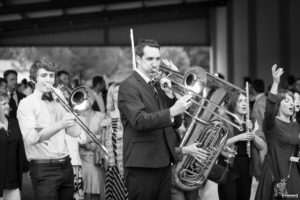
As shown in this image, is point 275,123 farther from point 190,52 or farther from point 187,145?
point 190,52

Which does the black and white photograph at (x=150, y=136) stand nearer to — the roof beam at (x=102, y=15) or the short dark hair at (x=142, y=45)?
the short dark hair at (x=142, y=45)

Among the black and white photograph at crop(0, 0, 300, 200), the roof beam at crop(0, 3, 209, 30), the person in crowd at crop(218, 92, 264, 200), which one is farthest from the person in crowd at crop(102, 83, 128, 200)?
the roof beam at crop(0, 3, 209, 30)

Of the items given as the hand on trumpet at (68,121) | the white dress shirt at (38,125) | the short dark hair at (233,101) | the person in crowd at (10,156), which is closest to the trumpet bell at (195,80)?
the hand on trumpet at (68,121)

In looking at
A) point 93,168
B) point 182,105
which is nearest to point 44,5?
point 93,168

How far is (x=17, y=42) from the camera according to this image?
28.5 meters

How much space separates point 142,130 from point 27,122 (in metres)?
1.32

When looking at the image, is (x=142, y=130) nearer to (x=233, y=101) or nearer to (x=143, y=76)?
(x=143, y=76)

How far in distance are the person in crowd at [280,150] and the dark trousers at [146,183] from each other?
7.79ft

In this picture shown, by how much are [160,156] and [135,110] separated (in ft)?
1.44

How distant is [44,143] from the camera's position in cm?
607

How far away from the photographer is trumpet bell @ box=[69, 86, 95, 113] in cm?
649

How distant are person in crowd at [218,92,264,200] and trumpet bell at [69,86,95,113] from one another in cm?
210

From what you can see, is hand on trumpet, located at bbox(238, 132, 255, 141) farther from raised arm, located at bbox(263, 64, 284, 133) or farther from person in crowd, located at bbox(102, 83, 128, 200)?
person in crowd, located at bbox(102, 83, 128, 200)

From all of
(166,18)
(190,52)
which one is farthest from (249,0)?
(190,52)
